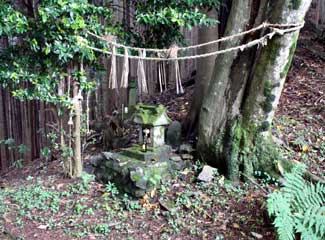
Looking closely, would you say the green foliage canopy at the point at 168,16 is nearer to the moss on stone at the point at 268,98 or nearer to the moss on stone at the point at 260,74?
the moss on stone at the point at 260,74

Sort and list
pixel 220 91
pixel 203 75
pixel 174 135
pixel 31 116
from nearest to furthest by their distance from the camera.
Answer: pixel 220 91 < pixel 174 135 < pixel 203 75 < pixel 31 116

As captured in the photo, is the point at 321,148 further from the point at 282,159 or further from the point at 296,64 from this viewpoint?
the point at 296,64

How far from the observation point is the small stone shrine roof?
372 cm

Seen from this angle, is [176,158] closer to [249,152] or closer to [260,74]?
[249,152]

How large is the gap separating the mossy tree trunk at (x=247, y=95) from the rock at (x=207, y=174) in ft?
→ 0.37

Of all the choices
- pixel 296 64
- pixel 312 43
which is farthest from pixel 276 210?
pixel 312 43

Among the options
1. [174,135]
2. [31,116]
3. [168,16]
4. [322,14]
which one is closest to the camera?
[168,16]

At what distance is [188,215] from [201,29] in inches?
94.2

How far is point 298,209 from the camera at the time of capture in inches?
118

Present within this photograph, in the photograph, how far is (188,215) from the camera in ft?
10.6

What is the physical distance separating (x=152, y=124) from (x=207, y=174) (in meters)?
0.72

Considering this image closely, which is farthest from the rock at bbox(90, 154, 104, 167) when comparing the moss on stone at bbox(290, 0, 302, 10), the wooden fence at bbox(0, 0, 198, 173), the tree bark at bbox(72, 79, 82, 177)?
the moss on stone at bbox(290, 0, 302, 10)

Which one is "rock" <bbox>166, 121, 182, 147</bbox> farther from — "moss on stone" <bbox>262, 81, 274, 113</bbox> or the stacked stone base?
"moss on stone" <bbox>262, 81, 274, 113</bbox>

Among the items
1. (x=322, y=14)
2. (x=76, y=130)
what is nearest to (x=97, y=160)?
(x=76, y=130)
